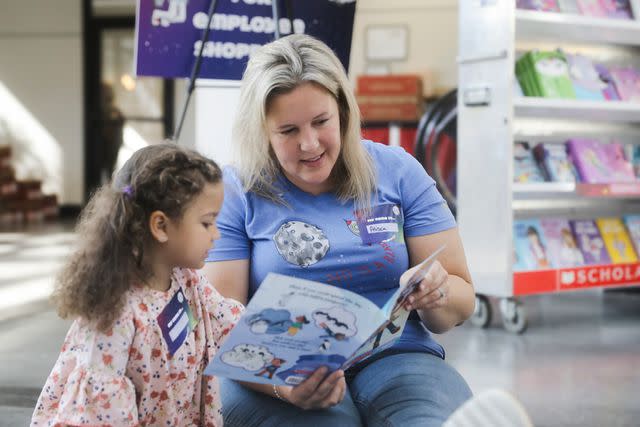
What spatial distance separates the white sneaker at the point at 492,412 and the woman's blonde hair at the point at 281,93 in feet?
1.91

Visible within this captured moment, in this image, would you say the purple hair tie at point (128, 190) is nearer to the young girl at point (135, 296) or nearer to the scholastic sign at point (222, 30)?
the young girl at point (135, 296)

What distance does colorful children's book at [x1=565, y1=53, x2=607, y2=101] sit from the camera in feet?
12.8

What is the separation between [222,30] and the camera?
2613mm

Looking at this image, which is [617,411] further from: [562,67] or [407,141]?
[407,141]

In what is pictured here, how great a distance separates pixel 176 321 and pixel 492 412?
1.73 feet

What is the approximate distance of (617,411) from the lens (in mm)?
2457

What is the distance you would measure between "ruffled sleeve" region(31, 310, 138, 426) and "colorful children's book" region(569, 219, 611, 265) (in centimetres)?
312

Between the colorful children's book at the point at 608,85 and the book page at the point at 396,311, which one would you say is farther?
the colorful children's book at the point at 608,85

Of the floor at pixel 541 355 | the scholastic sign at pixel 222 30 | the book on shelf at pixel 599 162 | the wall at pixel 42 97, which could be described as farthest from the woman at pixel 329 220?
the wall at pixel 42 97

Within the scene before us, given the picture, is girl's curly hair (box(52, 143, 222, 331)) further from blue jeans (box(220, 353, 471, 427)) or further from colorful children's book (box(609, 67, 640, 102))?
colorful children's book (box(609, 67, 640, 102))

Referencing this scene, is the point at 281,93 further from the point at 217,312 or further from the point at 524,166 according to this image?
the point at 524,166

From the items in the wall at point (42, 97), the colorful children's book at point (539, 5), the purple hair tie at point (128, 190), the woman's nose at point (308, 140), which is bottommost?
the wall at point (42, 97)

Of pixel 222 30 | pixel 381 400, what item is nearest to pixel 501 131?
pixel 222 30

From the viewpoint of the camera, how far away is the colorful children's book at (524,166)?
3773 millimetres
